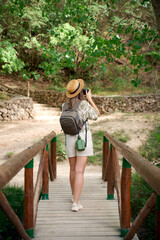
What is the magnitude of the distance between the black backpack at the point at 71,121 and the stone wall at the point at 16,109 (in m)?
9.12

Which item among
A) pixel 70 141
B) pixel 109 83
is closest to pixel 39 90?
pixel 109 83

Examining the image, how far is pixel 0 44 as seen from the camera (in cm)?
1095

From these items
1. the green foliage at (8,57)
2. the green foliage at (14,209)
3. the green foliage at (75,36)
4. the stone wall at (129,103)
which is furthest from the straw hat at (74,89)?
the stone wall at (129,103)

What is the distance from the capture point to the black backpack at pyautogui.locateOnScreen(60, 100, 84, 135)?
2.71 metres

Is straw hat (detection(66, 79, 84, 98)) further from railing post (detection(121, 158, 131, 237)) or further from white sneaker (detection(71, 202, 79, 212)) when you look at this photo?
white sneaker (detection(71, 202, 79, 212))

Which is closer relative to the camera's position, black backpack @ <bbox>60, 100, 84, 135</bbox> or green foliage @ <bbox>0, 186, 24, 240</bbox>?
black backpack @ <bbox>60, 100, 84, 135</bbox>

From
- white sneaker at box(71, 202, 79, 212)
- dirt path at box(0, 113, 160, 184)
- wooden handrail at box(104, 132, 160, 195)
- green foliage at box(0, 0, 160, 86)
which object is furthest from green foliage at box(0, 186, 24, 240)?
dirt path at box(0, 113, 160, 184)

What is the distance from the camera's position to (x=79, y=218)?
264cm

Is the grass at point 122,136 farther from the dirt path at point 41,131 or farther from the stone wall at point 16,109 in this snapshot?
the stone wall at point 16,109

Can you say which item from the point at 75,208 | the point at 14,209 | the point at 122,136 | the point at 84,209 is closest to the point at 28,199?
the point at 75,208

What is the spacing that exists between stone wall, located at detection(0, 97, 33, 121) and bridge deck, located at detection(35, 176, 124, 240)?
839cm

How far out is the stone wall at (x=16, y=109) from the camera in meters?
11.3

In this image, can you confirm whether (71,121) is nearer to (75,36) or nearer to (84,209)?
(84,209)

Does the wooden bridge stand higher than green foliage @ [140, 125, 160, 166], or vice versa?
the wooden bridge
